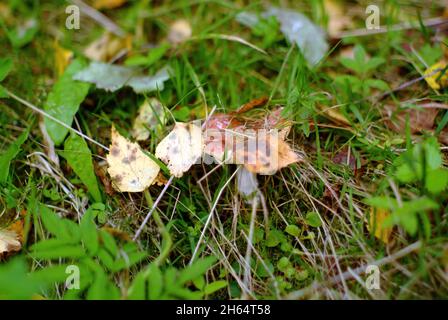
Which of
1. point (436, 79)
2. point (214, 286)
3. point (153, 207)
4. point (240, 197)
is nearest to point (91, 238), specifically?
point (153, 207)

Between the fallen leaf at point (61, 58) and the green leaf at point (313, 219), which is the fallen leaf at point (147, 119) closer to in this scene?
the fallen leaf at point (61, 58)

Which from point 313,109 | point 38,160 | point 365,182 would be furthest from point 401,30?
point 38,160

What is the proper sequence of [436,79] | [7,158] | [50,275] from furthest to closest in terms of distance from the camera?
[436,79], [7,158], [50,275]

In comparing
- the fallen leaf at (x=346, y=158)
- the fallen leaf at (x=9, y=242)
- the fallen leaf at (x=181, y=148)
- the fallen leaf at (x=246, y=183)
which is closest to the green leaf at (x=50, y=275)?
the fallen leaf at (x=9, y=242)

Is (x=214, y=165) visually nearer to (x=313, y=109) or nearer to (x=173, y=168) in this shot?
(x=173, y=168)

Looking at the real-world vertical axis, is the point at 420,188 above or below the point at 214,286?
above

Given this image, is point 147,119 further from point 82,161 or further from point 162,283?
point 162,283
